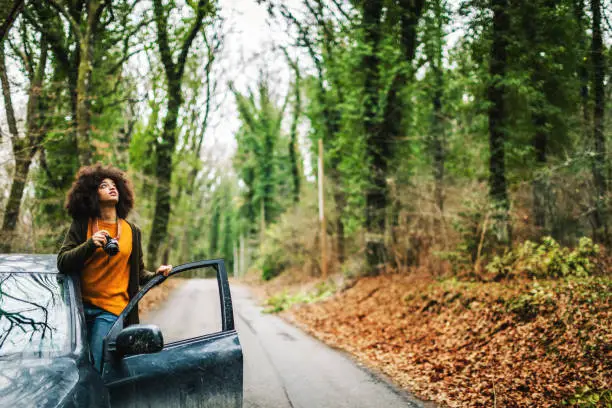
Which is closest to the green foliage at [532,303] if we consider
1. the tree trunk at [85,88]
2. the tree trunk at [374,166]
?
the tree trunk at [374,166]

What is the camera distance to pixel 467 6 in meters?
11.9

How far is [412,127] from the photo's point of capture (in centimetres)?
1853

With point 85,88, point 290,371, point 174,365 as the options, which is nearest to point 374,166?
point 85,88

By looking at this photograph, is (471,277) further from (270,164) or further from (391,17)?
(270,164)

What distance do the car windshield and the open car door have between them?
1.00 ft

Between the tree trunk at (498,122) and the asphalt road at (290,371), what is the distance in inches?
198

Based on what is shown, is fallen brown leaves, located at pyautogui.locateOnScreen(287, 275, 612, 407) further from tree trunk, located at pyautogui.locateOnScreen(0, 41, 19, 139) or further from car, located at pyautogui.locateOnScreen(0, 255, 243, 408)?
tree trunk, located at pyautogui.locateOnScreen(0, 41, 19, 139)

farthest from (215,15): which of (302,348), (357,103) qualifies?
(302,348)

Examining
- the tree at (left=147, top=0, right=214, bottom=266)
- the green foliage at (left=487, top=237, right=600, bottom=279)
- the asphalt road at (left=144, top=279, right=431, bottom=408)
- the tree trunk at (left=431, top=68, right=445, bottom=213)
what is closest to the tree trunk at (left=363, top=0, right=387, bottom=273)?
the tree trunk at (left=431, top=68, right=445, bottom=213)

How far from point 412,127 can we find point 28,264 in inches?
655

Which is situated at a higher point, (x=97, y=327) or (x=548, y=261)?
(x=97, y=327)

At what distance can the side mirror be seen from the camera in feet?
9.20

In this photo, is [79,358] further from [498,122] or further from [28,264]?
[498,122]

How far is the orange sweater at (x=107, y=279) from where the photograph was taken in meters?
3.37
